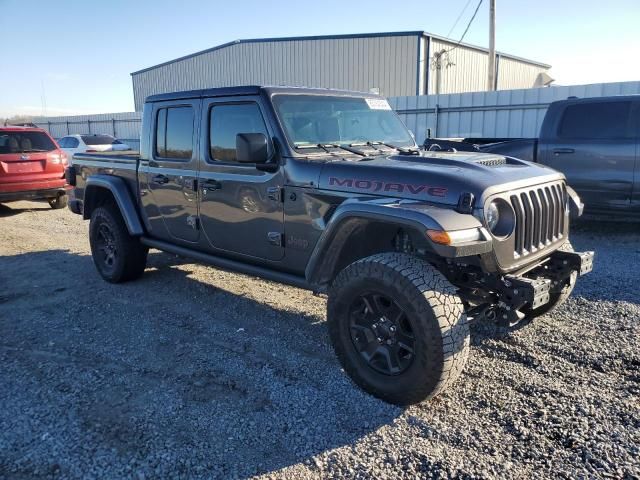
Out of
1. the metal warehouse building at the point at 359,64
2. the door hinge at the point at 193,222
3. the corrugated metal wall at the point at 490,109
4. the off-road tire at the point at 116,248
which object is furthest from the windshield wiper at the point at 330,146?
the metal warehouse building at the point at 359,64

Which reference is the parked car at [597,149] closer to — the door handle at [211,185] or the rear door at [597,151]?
the rear door at [597,151]

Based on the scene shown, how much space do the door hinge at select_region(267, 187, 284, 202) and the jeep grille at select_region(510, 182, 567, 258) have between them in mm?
1619

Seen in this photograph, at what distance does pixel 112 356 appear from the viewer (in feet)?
13.2

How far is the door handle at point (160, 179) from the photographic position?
498 cm

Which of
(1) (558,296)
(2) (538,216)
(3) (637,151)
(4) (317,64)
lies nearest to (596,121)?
(3) (637,151)

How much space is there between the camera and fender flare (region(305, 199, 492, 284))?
2906mm

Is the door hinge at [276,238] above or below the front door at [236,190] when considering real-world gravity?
below

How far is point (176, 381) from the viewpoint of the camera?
3.60 meters

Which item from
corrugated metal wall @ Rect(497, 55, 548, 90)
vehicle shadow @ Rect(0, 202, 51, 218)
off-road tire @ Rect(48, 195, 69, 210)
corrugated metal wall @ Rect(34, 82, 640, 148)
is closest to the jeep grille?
corrugated metal wall @ Rect(34, 82, 640, 148)

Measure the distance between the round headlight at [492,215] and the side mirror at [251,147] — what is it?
1.62 meters

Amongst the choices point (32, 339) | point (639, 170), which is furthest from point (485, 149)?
point (32, 339)

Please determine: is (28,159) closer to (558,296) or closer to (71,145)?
(71,145)

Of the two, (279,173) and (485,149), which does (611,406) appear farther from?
(485,149)

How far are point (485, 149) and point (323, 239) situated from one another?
18.0ft
